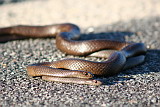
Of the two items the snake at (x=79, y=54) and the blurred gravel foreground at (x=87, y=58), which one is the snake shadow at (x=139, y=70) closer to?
the blurred gravel foreground at (x=87, y=58)

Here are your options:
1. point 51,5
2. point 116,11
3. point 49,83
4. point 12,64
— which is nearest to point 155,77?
→ point 49,83

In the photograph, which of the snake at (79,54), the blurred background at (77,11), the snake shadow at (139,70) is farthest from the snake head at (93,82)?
the blurred background at (77,11)

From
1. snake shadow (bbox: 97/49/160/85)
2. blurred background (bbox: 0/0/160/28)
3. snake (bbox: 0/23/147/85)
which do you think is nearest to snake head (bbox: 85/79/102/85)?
snake (bbox: 0/23/147/85)

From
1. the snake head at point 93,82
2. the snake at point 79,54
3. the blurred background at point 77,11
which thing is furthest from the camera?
the blurred background at point 77,11

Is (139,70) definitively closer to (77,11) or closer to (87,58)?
(87,58)

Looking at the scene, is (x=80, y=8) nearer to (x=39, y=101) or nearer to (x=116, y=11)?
(x=116, y=11)
